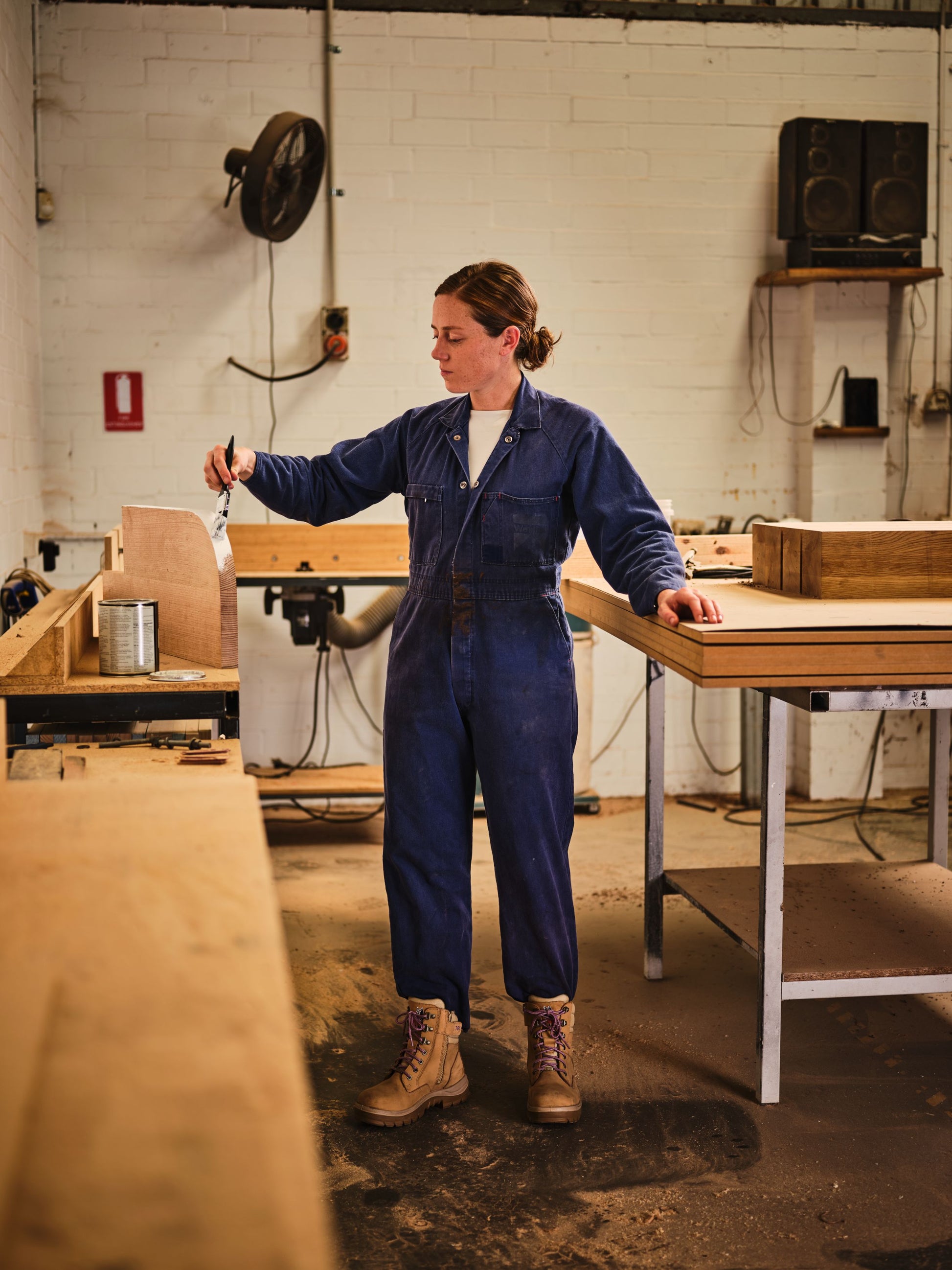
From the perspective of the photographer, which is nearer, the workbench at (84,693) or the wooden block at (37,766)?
the wooden block at (37,766)

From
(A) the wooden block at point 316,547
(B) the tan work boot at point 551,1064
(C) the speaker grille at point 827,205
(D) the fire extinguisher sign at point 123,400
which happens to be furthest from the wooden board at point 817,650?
(D) the fire extinguisher sign at point 123,400

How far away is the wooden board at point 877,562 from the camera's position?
2203 millimetres

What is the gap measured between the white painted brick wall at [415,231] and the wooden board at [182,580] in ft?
6.51

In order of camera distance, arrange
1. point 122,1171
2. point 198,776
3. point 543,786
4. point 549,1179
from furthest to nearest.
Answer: point 543,786 < point 549,1179 < point 198,776 < point 122,1171

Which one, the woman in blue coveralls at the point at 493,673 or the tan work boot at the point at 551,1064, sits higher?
the woman in blue coveralls at the point at 493,673

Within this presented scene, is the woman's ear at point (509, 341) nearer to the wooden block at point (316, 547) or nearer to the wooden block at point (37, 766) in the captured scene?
the wooden block at point (37, 766)

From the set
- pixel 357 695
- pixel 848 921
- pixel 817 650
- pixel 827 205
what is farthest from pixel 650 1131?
pixel 827 205

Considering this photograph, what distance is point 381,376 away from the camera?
4.58 metres

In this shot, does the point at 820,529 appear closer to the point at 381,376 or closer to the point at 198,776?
the point at 198,776

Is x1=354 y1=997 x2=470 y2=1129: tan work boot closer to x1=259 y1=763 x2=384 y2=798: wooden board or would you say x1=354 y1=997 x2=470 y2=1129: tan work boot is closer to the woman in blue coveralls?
the woman in blue coveralls

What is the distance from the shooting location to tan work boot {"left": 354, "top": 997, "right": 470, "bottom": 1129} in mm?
2184

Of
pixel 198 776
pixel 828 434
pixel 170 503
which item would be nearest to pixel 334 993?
pixel 198 776

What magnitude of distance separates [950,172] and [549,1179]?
4.33m

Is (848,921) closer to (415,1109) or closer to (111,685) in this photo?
(415,1109)
